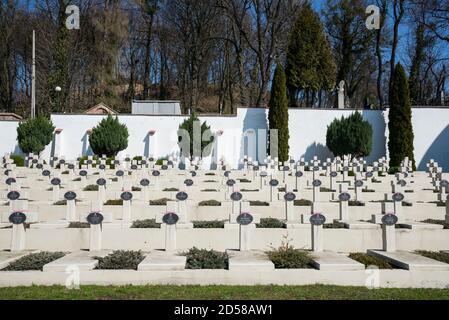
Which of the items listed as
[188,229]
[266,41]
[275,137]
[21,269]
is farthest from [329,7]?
[21,269]

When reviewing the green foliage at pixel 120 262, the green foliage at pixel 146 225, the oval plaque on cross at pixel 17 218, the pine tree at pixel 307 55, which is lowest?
the green foliage at pixel 120 262

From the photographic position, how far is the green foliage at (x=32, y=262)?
6852 mm

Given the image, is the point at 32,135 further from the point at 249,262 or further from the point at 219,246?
the point at 249,262

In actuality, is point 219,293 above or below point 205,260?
below

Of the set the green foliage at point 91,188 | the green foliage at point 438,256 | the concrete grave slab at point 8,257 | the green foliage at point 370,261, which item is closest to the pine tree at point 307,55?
the green foliage at point 91,188

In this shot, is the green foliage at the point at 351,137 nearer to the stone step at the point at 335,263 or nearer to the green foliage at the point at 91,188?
the green foliage at the point at 91,188

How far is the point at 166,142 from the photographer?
2939 cm

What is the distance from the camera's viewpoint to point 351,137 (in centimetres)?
2684

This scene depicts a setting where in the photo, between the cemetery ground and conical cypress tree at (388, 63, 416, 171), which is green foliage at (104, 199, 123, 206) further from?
conical cypress tree at (388, 63, 416, 171)

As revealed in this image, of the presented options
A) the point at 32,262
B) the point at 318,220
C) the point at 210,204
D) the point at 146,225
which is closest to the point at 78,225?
Answer: the point at 146,225

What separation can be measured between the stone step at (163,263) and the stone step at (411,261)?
11.8 feet

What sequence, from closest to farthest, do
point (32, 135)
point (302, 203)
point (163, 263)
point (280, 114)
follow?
point (163, 263), point (302, 203), point (32, 135), point (280, 114)

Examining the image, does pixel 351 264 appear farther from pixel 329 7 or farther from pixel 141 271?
pixel 329 7

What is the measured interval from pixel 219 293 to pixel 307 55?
33.3 meters
